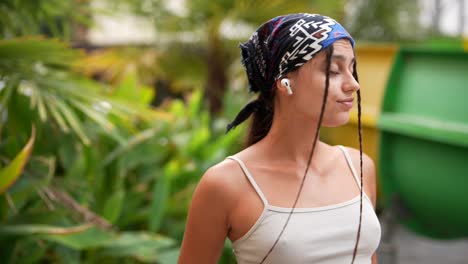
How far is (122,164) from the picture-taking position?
162 inches

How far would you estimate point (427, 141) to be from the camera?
449 cm

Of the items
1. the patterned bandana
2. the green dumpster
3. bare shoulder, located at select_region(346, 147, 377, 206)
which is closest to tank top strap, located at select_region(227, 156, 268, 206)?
the patterned bandana

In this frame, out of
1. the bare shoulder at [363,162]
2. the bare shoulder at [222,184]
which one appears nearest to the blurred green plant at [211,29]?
the bare shoulder at [363,162]

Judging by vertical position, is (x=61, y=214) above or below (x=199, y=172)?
above

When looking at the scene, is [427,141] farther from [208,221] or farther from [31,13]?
[208,221]

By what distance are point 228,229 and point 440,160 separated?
287 cm

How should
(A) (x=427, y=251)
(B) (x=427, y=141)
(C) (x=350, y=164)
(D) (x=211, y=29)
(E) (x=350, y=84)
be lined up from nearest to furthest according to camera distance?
(E) (x=350, y=84), (C) (x=350, y=164), (B) (x=427, y=141), (A) (x=427, y=251), (D) (x=211, y=29)

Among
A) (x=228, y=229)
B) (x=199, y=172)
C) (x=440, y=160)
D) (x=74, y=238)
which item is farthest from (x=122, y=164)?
(x=228, y=229)

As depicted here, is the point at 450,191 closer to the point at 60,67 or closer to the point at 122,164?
the point at 122,164

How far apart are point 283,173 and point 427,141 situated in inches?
114

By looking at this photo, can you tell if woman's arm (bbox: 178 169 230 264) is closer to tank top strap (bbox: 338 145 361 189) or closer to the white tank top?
the white tank top

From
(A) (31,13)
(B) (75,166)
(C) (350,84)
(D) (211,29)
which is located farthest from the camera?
(D) (211,29)

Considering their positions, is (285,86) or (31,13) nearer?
→ (285,86)

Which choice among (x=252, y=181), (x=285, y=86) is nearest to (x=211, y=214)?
(x=252, y=181)
